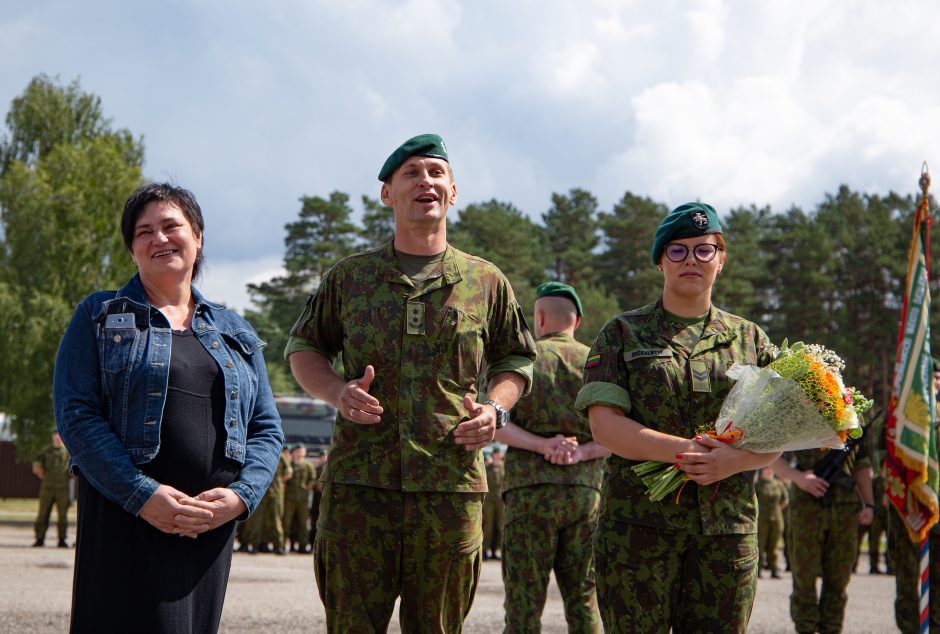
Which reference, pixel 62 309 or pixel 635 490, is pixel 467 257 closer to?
pixel 635 490

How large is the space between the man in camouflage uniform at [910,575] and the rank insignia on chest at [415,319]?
551cm

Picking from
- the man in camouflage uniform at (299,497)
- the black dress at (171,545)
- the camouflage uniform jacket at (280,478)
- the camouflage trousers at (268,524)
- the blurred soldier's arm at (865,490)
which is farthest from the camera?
the man in camouflage uniform at (299,497)

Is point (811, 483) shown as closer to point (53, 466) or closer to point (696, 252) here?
point (696, 252)

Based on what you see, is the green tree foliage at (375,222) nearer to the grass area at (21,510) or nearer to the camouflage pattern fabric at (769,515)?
the grass area at (21,510)

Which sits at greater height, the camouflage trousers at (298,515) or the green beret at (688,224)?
the green beret at (688,224)

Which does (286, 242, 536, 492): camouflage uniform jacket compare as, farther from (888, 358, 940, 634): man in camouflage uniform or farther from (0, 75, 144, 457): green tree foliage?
(0, 75, 144, 457): green tree foliage

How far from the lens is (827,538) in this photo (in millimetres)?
8242

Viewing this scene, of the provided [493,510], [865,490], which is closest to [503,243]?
[493,510]

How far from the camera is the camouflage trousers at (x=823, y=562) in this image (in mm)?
8102

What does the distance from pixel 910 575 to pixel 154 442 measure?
21.7 feet

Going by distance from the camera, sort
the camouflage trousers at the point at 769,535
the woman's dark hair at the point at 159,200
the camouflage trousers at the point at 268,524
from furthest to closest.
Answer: the camouflage trousers at the point at 268,524 → the camouflage trousers at the point at 769,535 → the woman's dark hair at the point at 159,200

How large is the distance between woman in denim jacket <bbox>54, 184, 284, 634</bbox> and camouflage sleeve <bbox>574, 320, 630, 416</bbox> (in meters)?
1.39

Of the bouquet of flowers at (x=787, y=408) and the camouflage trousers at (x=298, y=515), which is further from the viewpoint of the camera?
the camouflage trousers at (x=298, y=515)

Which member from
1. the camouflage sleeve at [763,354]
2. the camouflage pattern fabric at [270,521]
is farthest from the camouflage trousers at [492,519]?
the camouflage sleeve at [763,354]
